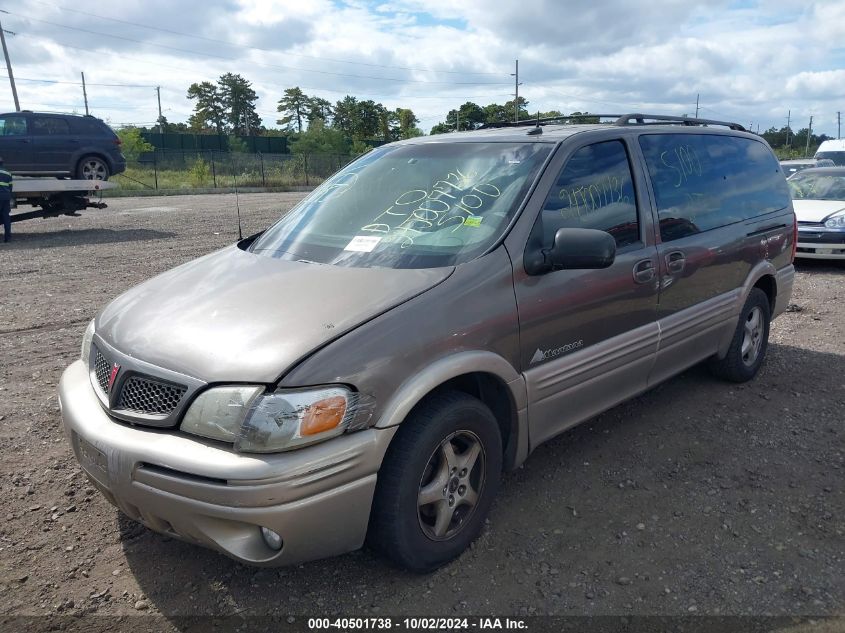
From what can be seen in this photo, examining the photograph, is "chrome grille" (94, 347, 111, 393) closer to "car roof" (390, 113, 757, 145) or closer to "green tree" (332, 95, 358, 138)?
"car roof" (390, 113, 757, 145)

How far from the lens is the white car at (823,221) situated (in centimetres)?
992

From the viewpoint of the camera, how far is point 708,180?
4633mm

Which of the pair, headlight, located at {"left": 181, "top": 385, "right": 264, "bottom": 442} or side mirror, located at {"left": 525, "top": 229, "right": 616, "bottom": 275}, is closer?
headlight, located at {"left": 181, "top": 385, "right": 264, "bottom": 442}

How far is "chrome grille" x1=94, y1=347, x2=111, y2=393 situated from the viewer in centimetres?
294

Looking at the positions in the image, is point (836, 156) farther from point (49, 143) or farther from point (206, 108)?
point (206, 108)

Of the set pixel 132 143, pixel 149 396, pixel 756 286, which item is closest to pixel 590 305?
pixel 149 396

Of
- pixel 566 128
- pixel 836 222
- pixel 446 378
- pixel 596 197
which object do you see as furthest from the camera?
pixel 836 222

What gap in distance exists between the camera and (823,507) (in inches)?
139

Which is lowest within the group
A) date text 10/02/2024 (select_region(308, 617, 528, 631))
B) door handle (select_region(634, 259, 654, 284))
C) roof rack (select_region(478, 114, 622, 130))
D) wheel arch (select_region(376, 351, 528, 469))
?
date text 10/02/2024 (select_region(308, 617, 528, 631))

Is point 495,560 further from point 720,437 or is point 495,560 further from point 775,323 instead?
point 775,323

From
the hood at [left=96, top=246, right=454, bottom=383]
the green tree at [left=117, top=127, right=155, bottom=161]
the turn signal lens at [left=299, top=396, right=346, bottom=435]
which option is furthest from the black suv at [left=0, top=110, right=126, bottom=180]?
the green tree at [left=117, top=127, right=155, bottom=161]

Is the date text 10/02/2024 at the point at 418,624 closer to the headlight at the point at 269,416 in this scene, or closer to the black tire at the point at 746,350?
the headlight at the point at 269,416

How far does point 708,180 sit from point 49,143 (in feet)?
55.1

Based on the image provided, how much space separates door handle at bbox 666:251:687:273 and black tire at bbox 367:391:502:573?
1665mm
